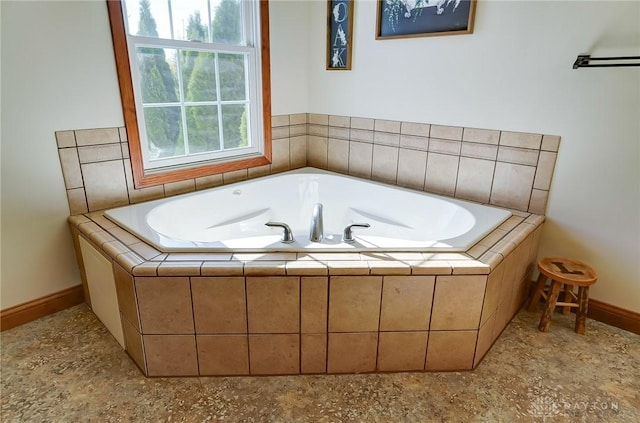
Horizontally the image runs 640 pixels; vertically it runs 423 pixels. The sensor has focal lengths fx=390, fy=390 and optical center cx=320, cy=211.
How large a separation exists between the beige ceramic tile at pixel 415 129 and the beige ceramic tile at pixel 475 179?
283 millimetres

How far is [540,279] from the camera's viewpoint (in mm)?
2004

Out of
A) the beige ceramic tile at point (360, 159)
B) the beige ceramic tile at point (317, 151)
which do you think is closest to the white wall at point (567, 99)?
the beige ceramic tile at point (360, 159)

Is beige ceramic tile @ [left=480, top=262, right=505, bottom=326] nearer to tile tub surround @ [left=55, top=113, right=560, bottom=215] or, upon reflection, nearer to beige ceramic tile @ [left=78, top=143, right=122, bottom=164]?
tile tub surround @ [left=55, top=113, right=560, bottom=215]

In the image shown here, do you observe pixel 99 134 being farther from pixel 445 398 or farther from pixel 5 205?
pixel 445 398

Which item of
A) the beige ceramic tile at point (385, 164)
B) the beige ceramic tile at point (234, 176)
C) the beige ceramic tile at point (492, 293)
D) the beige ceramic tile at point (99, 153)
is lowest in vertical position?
the beige ceramic tile at point (492, 293)

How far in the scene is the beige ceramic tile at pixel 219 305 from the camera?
4.80 ft

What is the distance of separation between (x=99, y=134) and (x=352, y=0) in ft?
5.65

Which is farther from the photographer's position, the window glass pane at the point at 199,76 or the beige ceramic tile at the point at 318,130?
the beige ceramic tile at the point at 318,130

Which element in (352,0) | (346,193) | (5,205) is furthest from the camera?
(346,193)

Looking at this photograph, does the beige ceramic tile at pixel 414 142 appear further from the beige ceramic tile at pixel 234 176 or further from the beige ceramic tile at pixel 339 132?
the beige ceramic tile at pixel 234 176

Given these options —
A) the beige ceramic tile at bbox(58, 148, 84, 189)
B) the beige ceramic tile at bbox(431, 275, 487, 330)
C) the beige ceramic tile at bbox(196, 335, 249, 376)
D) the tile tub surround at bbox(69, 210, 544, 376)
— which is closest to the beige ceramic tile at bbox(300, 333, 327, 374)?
the tile tub surround at bbox(69, 210, 544, 376)

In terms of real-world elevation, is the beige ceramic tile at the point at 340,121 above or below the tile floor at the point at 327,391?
above

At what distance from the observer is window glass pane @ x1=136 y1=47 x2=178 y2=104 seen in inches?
82.4

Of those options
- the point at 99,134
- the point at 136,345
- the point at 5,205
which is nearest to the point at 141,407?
the point at 136,345
